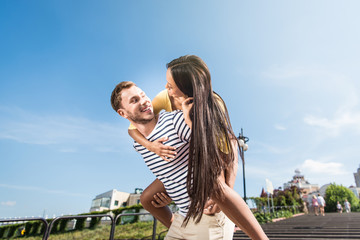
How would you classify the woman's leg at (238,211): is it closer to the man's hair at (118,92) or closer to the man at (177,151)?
the man at (177,151)

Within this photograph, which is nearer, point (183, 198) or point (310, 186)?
point (183, 198)

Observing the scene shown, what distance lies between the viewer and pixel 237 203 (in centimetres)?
88

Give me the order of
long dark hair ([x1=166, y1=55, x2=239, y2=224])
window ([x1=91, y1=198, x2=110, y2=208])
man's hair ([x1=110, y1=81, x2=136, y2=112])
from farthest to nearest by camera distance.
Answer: window ([x1=91, y1=198, x2=110, y2=208]), man's hair ([x1=110, y1=81, x2=136, y2=112]), long dark hair ([x1=166, y1=55, x2=239, y2=224])

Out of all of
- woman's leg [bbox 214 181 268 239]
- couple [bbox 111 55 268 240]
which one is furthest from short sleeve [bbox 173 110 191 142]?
woman's leg [bbox 214 181 268 239]

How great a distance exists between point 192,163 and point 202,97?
0.85 ft

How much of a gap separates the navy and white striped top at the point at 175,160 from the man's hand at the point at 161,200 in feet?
0.25

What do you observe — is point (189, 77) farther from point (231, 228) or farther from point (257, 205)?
point (257, 205)

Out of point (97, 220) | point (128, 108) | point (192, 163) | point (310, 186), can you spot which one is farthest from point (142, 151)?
point (310, 186)

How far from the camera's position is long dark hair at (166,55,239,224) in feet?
2.70

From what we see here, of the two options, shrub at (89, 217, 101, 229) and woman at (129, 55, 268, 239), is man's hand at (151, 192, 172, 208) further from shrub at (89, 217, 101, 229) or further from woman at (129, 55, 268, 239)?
shrub at (89, 217, 101, 229)

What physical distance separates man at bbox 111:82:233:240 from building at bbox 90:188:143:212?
4023 centimetres

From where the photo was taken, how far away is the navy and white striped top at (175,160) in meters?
0.95

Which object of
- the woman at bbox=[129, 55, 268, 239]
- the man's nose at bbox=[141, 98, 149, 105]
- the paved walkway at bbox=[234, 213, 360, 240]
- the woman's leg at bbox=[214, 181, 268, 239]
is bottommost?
the paved walkway at bbox=[234, 213, 360, 240]

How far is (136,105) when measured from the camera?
1113 millimetres
